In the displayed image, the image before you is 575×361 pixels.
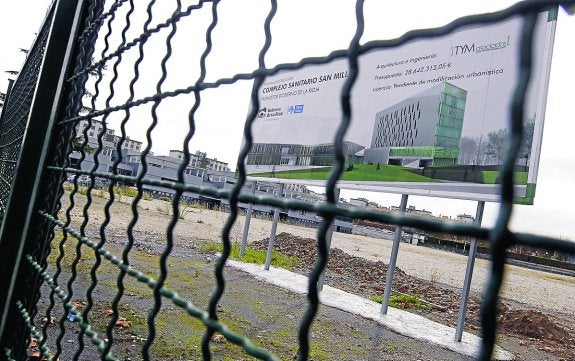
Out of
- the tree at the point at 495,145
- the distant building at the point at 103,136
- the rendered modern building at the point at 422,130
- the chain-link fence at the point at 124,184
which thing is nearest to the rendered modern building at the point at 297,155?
the rendered modern building at the point at 422,130

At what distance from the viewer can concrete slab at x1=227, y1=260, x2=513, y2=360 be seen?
436cm

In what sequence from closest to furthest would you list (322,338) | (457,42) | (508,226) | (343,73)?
(508,226)
(322,338)
(457,42)
(343,73)

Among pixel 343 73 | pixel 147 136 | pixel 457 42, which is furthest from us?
pixel 343 73

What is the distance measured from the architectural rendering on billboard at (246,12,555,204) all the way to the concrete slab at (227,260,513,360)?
1392 millimetres

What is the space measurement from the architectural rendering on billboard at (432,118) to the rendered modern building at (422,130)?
1 cm

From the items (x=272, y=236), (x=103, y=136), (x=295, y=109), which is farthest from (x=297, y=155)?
(x=103, y=136)

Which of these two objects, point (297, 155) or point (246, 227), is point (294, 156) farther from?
point (246, 227)

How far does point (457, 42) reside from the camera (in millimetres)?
4492

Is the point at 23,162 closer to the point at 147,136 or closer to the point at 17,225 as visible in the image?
the point at 17,225

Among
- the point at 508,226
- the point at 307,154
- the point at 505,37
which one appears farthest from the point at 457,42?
the point at 508,226

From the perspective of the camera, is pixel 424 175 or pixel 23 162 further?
pixel 424 175

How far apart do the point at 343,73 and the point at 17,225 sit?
479cm

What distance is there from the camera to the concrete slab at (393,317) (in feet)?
14.3

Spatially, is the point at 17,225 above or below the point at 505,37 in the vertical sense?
below
